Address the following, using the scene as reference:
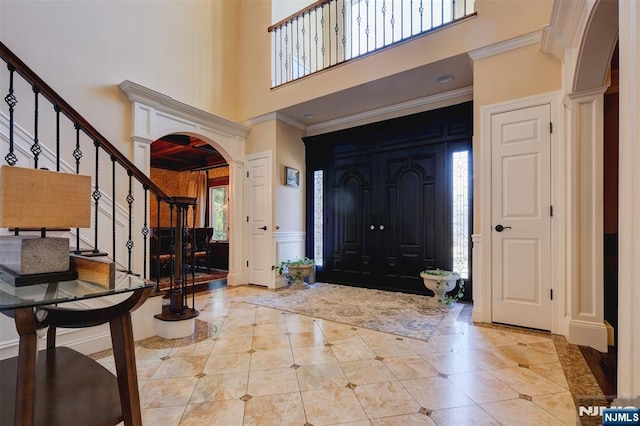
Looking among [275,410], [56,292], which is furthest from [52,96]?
[275,410]

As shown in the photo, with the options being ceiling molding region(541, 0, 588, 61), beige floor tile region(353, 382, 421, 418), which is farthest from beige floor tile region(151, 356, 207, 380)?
ceiling molding region(541, 0, 588, 61)

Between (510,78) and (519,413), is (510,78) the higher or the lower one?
the higher one

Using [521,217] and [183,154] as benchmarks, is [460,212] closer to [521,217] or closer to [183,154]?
[521,217]

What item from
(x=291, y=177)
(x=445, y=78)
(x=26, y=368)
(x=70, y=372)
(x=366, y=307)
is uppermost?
(x=445, y=78)

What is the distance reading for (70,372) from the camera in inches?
39.6

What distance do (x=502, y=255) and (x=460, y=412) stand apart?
1761 mm

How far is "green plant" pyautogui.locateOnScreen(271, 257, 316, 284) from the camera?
458 cm

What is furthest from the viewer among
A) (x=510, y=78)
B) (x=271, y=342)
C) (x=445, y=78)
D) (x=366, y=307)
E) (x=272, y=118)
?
(x=272, y=118)

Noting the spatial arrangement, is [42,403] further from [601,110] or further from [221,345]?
[601,110]

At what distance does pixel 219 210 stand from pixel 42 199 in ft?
25.6

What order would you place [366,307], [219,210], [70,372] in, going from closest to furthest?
[70,372] → [366,307] → [219,210]

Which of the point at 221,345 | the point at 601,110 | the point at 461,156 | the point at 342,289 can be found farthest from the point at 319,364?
the point at 461,156

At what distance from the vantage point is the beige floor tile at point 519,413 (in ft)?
4.83

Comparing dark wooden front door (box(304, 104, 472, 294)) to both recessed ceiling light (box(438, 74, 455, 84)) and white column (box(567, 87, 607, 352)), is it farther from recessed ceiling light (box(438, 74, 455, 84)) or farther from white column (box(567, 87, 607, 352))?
white column (box(567, 87, 607, 352))
